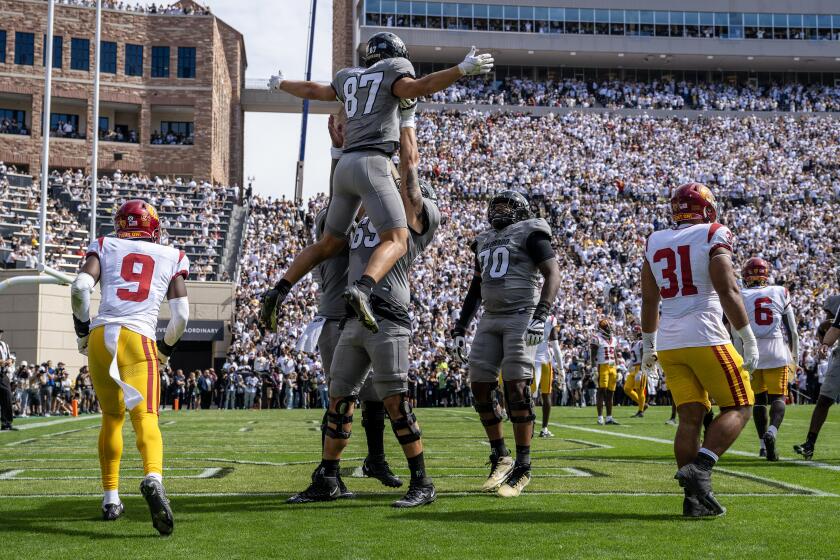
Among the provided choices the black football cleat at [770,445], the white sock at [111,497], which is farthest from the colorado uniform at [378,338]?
the black football cleat at [770,445]

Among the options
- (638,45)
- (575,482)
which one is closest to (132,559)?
(575,482)

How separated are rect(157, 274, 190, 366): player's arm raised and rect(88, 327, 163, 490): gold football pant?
0.11 meters

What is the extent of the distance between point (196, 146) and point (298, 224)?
1903 cm

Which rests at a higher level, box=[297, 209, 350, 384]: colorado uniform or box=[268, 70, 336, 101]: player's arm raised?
box=[268, 70, 336, 101]: player's arm raised

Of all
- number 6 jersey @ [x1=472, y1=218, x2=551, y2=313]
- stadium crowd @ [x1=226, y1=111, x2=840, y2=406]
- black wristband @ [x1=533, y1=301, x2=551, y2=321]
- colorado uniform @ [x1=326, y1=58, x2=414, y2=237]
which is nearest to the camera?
colorado uniform @ [x1=326, y1=58, x2=414, y2=237]

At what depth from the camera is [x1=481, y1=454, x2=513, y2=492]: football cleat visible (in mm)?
7067

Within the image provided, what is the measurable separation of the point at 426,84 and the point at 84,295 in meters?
2.41

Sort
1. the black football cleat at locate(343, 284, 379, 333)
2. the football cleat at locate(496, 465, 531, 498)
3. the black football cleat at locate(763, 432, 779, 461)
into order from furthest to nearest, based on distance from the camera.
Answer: the black football cleat at locate(763, 432, 779, 461)
the football cleat at locate(496, 465, 531, 498)
the black football cleat at locate(343, 284, 379, 333)

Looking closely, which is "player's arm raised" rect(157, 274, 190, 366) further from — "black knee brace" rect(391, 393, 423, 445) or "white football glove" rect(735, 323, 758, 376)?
"white football glove" rect(735, 323, 758, 376)

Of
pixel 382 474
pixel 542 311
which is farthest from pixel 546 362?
pixel 382 474

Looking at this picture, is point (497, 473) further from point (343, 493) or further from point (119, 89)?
point (119, 89)

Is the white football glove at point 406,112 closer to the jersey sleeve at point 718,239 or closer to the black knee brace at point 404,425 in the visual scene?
the black knee brace at point 404,425

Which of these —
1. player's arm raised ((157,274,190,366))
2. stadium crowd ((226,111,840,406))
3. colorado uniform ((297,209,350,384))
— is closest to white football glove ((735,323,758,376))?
colorado uniform ((297,209,350,384))

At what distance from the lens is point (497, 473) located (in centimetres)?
727
